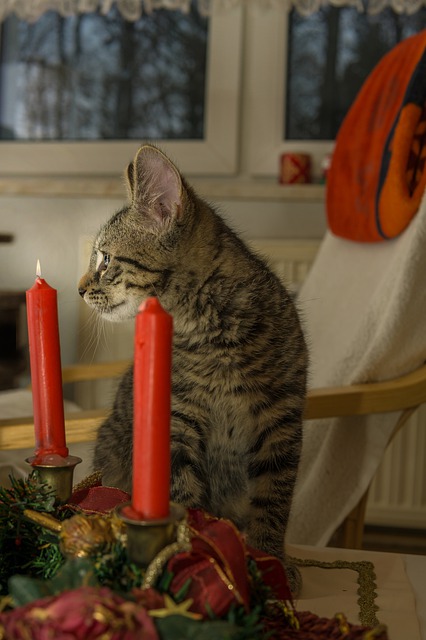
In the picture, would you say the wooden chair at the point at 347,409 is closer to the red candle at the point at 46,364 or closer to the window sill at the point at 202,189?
the red candle at the point at 46,364

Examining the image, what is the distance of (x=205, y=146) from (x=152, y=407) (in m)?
2.05

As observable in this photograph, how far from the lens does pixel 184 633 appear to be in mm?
372

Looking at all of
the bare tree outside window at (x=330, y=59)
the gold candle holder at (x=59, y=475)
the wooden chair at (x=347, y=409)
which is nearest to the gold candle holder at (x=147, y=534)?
the gold candle holder at (x=59, y=475)

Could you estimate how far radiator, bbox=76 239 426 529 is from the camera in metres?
2.08

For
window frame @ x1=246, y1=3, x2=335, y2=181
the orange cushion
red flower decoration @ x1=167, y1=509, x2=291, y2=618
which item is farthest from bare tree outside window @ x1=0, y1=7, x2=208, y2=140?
red flower decoration @ x1=167, y1=509, x2=291, y2=618

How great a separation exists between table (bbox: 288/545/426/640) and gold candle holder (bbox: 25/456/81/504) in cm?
29

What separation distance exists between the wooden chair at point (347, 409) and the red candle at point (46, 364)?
51 cm

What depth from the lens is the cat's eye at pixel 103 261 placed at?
0.91 metres

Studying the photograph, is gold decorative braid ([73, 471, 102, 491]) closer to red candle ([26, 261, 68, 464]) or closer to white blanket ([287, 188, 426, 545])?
red candle ([26, 261, 68, 464])

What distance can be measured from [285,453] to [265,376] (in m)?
0.10

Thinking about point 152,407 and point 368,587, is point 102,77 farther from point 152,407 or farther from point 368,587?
point 152,407

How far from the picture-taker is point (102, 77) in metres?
2.44

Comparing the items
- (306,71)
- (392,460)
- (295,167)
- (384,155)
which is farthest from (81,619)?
(306,71)

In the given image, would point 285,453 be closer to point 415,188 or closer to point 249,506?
point 249,506
